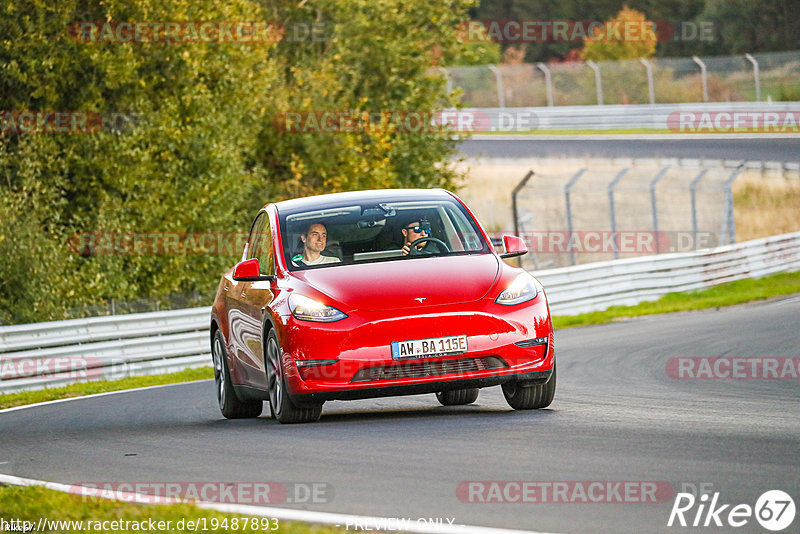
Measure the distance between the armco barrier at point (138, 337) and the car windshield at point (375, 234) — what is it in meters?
8.58

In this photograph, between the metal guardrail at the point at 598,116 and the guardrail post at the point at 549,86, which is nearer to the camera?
the metal guardrail at the point at 598,116

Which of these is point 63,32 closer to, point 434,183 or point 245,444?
point 434,183

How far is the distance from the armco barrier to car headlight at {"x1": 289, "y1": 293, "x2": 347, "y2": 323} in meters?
9.42

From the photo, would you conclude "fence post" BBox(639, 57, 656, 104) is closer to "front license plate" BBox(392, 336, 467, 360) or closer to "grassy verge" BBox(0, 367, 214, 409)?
"grassy verge" BBox(0, 367, 214, 409)

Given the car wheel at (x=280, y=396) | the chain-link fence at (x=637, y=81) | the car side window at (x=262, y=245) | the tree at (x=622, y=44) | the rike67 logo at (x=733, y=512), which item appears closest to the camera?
the rike67 logo at (x=733, y=512)

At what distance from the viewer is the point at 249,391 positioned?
10766 millimetres

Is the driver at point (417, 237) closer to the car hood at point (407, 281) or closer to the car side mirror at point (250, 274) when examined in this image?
the car hood at point (407, 281)

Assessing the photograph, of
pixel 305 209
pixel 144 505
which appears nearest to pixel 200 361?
pixel 305 209

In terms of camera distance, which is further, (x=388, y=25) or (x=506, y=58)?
(x=506, y=58)

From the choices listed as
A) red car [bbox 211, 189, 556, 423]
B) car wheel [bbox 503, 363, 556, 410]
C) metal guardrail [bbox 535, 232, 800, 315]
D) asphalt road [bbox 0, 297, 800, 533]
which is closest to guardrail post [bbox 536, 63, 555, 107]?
metal guardrail [bbox 535, 232, 800, 315]

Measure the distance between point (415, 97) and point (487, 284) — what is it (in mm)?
28010

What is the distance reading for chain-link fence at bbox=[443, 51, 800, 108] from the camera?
4403 cm

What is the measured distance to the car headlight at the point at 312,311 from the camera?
356 inches

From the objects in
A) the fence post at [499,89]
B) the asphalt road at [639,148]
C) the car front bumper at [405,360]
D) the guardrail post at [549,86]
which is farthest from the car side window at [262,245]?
the guardrail post at [549,86]
